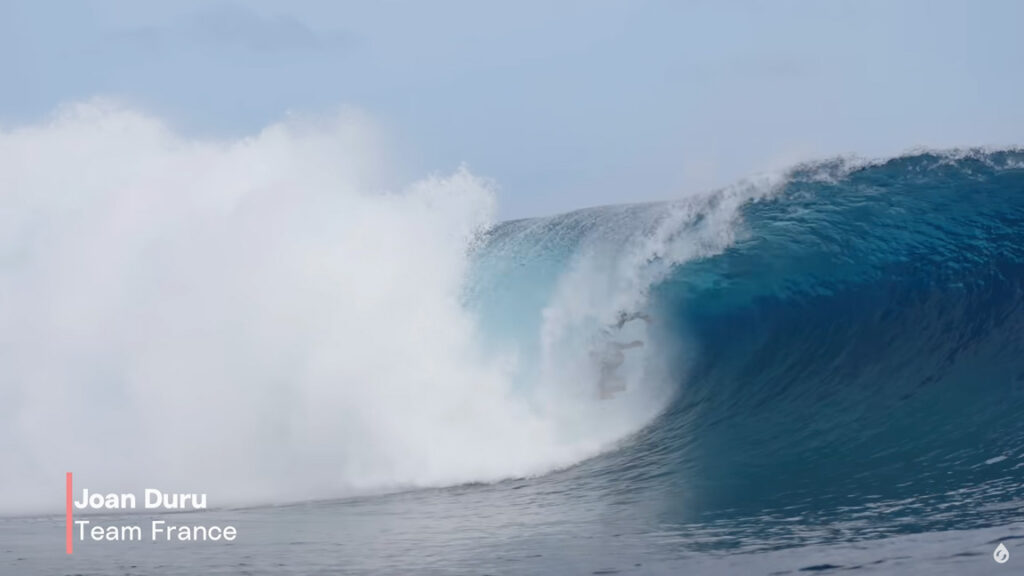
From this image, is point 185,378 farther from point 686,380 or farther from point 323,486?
point 686,380

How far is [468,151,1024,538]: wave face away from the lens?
8102 millimetres

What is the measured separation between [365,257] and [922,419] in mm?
7359

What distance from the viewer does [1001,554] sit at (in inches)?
217

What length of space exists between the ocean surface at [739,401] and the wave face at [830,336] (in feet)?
0.11

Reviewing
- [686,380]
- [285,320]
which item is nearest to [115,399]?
[285,320]

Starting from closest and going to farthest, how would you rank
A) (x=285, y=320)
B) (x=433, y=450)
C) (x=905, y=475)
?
(x=905, y=475) < (x=433, y=450) < (x=285, y=320)

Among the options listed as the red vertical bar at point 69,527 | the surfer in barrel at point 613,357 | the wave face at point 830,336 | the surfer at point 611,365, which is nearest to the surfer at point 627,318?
the surfer in barrel at point 613,357

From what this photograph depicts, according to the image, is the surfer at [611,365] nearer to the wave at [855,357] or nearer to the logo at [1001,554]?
the wave at [855,357]

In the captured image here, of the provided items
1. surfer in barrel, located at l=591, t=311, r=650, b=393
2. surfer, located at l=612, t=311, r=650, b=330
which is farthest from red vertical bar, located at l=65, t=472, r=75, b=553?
surfer, located at l=612, t=311, r=650, b=330

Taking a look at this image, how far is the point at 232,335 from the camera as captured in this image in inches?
486

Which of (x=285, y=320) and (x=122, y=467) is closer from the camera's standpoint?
(x=122, y=467)

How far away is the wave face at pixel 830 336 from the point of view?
8.10 meters

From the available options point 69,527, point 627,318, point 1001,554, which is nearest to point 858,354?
point 627,318

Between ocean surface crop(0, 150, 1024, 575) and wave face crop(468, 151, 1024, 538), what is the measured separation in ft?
0.11
